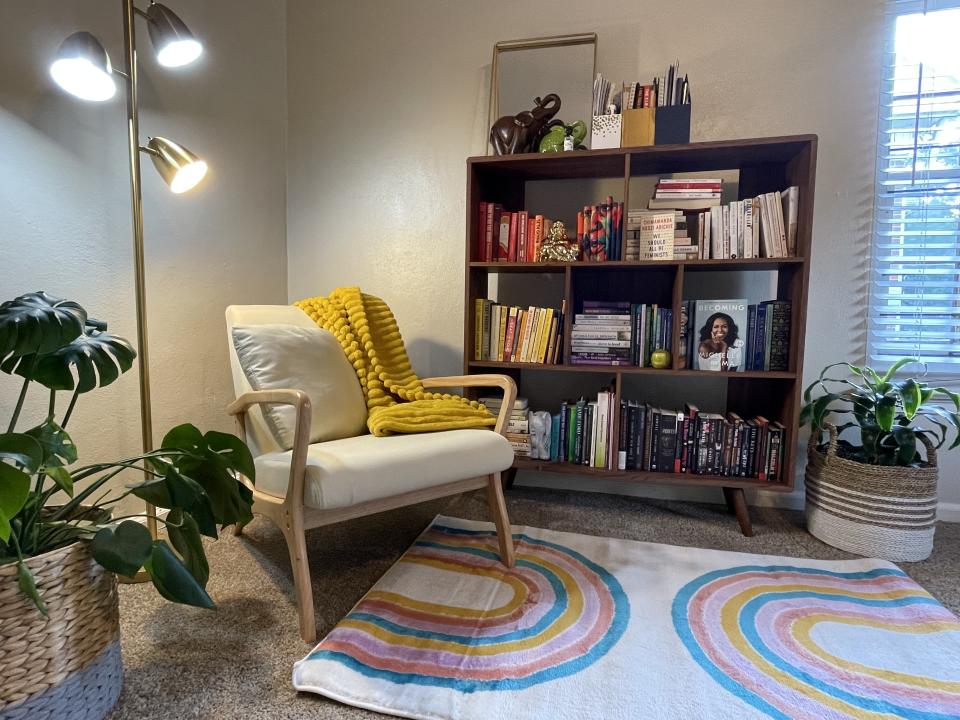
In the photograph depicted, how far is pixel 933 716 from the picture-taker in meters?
0.96

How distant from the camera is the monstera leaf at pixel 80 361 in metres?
0.93

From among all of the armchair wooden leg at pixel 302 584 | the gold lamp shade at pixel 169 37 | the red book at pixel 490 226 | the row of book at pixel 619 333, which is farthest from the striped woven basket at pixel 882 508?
the gold lamp shade at pixel 169 37

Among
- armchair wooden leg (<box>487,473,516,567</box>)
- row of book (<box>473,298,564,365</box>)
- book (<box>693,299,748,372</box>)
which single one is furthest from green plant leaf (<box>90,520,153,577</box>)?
book (<box>693,299,748,372</box>)

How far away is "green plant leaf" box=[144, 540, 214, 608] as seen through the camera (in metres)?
0.85

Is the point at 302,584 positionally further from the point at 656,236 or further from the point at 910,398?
the point at 910,398

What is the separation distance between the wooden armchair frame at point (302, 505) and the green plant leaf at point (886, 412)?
1.19m

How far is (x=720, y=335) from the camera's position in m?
1.80

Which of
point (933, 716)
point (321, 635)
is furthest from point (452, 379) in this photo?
point (933, 716)

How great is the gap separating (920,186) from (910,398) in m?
0.85

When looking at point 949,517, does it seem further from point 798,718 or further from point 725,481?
point 798,718

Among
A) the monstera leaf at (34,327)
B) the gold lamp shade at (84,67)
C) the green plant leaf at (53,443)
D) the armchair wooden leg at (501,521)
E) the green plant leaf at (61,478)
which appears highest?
the gold lamp shade at (84,67)

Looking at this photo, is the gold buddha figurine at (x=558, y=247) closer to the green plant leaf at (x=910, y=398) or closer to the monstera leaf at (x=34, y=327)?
the green plant leaf at (x=910, y=398)

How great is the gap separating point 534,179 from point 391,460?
1406 mm

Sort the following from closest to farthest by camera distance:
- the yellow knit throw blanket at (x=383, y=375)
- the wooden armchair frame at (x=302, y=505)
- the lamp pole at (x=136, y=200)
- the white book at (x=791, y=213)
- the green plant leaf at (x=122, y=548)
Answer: the green plant leaf at (x=122, y=548), the wooden armchair frame at (x=302, y=505), the lamp pole at (x=136, y=200), the yellow knit throw blanket at (x=383, y=375), the white book at (x=791, y=213)
